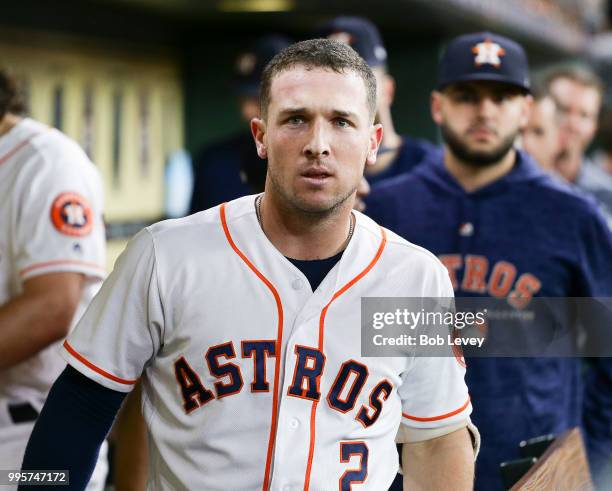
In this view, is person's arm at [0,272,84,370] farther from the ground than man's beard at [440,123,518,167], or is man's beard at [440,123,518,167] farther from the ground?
man's beard at [440,123,518,167]

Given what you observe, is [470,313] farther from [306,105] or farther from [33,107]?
[33,107]

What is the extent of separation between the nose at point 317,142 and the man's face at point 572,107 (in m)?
3.93

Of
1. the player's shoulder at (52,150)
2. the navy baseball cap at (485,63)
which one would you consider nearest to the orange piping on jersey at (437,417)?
the player's shoulder at (52,150)

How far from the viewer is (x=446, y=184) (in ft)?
8.51

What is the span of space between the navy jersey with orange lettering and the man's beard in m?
0.06

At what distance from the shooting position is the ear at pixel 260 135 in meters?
1.60

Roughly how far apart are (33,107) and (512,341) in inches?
140

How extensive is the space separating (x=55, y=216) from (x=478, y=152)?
→ 1.14m

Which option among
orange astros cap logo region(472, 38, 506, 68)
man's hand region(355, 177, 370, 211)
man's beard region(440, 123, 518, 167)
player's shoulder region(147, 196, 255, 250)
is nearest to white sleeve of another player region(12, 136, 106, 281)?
player's shoulder region(147, 196, 255, 250)

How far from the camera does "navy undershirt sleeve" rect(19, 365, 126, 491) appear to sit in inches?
60.2

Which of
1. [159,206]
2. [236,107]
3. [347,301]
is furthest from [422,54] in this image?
[347,301]

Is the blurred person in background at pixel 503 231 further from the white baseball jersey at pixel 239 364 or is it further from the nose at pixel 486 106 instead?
the white baseball jersey at pixel 239 364
